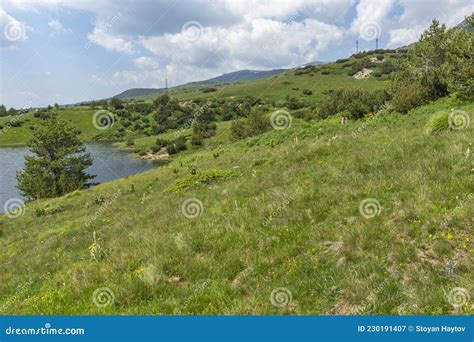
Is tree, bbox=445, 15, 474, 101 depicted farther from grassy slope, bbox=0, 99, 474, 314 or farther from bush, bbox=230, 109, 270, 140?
bush, bbox=230, 109, 270, 140

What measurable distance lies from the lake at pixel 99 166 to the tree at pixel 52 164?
5663 millimetres

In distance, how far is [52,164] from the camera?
2393 inches

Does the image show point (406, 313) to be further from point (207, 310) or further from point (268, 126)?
point (268, 126)

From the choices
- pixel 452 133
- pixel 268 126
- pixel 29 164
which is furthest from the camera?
pixel 268 126

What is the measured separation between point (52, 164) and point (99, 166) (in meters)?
26.2

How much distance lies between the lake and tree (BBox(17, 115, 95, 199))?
5663 mm

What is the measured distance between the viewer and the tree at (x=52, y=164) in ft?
192

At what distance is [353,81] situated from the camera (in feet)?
380

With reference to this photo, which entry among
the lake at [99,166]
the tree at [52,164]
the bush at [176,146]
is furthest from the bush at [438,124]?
the bush at [176,146]

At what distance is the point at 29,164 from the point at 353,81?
3683 inches

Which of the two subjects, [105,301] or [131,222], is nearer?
[105,301]

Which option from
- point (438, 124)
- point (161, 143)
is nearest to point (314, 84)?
point (161, 143)

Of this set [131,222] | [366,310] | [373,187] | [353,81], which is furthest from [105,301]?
[353,81]

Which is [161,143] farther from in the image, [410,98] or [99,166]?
[410,98]
